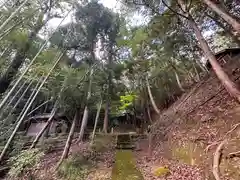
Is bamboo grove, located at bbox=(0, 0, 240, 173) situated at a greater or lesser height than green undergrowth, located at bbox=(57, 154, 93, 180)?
greater

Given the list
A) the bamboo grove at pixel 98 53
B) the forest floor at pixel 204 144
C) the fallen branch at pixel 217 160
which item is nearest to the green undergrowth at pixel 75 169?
the bamboo grove at pixel 98 53

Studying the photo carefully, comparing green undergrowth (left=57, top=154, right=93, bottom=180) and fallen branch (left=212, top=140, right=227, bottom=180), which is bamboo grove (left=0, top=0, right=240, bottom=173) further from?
fallen branch (left=212, top=140, right=227, bottom=180)

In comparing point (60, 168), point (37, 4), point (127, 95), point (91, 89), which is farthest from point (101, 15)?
point (60, 168)

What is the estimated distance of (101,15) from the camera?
52.1 feet

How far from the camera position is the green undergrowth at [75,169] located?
9.17 metres

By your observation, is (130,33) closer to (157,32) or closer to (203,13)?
(157,32)

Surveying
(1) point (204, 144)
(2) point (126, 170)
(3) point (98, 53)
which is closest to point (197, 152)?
(1) point (204, 144)

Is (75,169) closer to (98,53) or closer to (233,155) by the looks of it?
(233,155)

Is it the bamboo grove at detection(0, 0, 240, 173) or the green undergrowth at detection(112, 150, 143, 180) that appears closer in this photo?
the green undergrowth at detection(112, 150, 143, 180)

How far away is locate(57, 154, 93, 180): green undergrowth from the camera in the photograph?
917 cm

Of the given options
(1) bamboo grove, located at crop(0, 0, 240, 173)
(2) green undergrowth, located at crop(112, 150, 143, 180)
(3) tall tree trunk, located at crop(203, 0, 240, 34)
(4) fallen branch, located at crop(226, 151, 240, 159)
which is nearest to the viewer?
(4) fallen branch, located at crop(226, 151, 240, 159)

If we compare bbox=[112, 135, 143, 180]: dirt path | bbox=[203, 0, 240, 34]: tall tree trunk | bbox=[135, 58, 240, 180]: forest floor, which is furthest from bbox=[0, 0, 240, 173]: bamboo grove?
bbox=[112, 135, 143, 180]: dirt path

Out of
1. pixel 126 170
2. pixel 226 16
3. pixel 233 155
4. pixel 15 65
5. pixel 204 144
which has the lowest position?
pixel 126 170

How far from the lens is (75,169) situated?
31.9 feet
